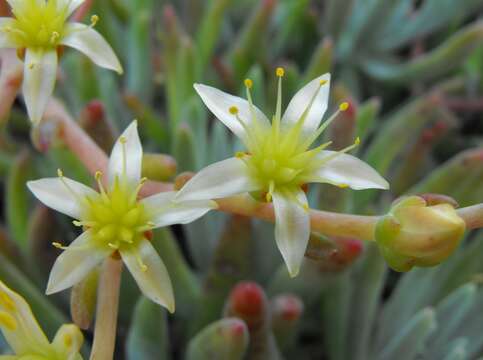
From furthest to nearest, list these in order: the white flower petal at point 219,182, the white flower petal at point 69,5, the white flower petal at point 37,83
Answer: the white flower petal at point 69,5 → the white flower petal at point 37,83 → the white flower petal at point 219,182

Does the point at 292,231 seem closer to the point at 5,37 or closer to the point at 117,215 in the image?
the point at 117,215

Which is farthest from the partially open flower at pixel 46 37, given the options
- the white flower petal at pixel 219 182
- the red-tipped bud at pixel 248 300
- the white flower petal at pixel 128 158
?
the red-tipped bud at pixel 248 300

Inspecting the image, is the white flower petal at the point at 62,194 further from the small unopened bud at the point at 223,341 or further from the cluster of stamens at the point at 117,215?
the small unopened bud at the point at 223,341

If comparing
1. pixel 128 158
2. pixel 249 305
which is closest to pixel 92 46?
pixel 128 158

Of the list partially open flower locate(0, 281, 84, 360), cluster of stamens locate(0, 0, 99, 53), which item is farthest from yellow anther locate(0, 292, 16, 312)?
cluster of stamens locate(0, 0, 99, 53)

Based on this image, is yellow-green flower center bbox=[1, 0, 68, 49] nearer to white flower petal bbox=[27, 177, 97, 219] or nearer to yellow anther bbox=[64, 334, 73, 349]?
white flower petal bbox=[27, 177, 97, 219]

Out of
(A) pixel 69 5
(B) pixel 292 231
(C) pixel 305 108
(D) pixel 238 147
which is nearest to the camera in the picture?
(B) pixel 292 231
